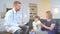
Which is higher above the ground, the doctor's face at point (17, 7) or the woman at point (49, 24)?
the doctor's face at point (17, 7)

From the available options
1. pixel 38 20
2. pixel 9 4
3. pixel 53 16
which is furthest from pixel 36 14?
pixel 9 4

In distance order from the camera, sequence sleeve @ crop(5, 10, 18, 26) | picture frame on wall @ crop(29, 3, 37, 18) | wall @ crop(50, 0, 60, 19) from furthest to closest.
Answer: wall @ crop(50, 0, 60, 19) < picture frame on wall @ crop(29, 3, 37, 18) < sleeve @ crop(5, 10, 18, 26)

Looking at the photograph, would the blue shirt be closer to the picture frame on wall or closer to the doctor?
the doctor

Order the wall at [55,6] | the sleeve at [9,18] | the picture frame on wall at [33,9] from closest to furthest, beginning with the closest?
the sleeve at [9,18]
the picture frame on wall at [33,9]
the wall at [55,6]

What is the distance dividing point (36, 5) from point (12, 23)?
576 mm

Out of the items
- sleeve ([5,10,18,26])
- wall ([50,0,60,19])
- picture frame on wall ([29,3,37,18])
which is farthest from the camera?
wall ([50,0,60,19])

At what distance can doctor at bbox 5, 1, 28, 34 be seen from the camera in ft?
8.06

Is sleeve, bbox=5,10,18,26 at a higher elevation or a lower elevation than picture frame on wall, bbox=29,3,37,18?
lower

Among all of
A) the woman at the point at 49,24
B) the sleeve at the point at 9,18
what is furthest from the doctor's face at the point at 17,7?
the woman at the point at 49,24

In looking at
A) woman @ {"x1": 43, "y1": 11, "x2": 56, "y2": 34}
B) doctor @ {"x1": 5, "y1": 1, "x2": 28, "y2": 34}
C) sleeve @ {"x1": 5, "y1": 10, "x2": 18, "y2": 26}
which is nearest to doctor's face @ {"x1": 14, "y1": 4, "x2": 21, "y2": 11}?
doctor @ {"x1": 5, "y1": 1, "x2": 28, "y2": 34}

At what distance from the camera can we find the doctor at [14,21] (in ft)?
8.06

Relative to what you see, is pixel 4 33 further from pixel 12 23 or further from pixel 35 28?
pixel 35 28

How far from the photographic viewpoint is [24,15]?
2.55 meters

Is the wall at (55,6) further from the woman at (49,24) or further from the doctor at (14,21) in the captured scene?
the doctor at (14,21)
